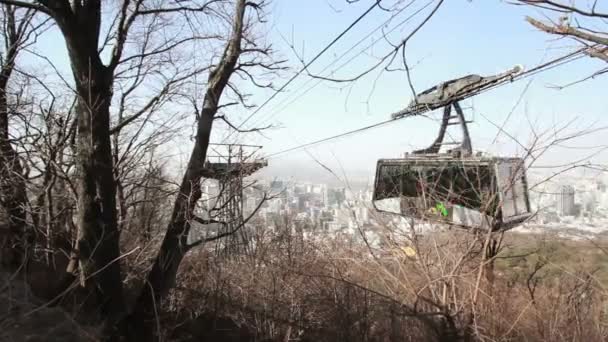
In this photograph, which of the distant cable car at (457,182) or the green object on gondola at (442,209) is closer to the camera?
the distant cable car at (457,182)

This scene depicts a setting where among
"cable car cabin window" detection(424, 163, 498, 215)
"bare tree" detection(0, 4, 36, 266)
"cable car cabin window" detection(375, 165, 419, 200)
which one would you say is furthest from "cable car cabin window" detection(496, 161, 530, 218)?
"bare tree" detection(0, 4, 36, 266)

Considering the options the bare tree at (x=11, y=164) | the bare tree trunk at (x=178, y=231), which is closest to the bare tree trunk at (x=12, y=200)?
the bare tree at (x=11, y=164)

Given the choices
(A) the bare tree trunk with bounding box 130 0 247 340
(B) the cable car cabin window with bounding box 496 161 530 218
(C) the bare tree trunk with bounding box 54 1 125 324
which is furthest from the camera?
(A) the bare tree trunk with bounding box 130 0 247 340

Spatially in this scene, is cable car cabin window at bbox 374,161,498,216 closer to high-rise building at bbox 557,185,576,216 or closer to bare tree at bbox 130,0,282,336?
high-rise building at bbox 557,185,576,216

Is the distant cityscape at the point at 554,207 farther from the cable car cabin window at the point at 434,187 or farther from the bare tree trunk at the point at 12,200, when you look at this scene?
the bare tree trunk at the point at 12,200

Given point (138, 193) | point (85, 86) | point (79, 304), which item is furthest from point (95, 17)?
point (138, 193)

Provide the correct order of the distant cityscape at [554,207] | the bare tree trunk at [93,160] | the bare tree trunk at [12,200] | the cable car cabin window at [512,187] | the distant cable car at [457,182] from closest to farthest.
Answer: the distant cityscape at [554,207] → the cable car cabin window at [512,187] → the distant cable car at [457,182] → the bare tree trunk at [93,160] → the bare tree trunk at [12,200]

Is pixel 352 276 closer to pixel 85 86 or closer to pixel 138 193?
pixel 85 86
